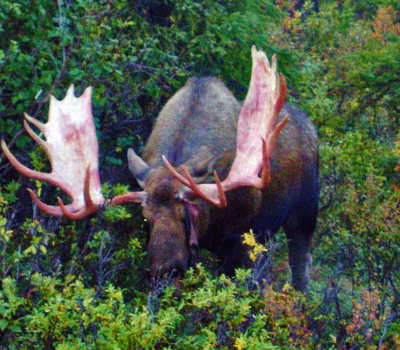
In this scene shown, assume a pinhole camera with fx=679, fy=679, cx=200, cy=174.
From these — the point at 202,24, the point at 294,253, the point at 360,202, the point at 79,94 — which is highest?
the point at 202,24

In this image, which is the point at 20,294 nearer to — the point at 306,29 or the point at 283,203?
the point at 283,203

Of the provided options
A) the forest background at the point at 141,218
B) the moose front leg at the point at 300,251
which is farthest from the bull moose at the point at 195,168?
the moose front leg at the point at 300,251

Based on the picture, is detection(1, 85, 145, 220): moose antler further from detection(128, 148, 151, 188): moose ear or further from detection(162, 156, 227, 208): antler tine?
detection(162, 156, 227, 208): antler tine

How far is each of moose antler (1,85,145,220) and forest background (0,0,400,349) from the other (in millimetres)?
174

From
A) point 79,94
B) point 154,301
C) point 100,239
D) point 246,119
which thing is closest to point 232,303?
point 154,301

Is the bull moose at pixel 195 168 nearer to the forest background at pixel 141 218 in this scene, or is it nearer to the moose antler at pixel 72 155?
the moose antler at pixel 72 155

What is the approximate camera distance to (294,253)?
7812 mm

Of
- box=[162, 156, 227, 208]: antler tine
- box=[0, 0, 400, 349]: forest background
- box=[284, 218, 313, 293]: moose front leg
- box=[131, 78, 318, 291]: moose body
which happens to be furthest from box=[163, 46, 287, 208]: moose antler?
box=[284, 218, 313, 293]: moose front leg

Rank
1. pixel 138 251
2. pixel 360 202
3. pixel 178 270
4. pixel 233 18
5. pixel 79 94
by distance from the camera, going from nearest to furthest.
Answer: pixel 178 270 < pixel 138 251 < pixel 79 94 < pixel 360 202 < pixel 233 18

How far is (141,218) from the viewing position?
232 inches

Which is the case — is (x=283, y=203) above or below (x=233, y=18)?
below

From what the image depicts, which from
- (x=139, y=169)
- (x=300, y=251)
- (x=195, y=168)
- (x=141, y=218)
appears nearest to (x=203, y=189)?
(x=195, y=168)

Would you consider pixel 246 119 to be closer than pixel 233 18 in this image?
Yes

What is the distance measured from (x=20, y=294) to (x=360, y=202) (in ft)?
14.4
